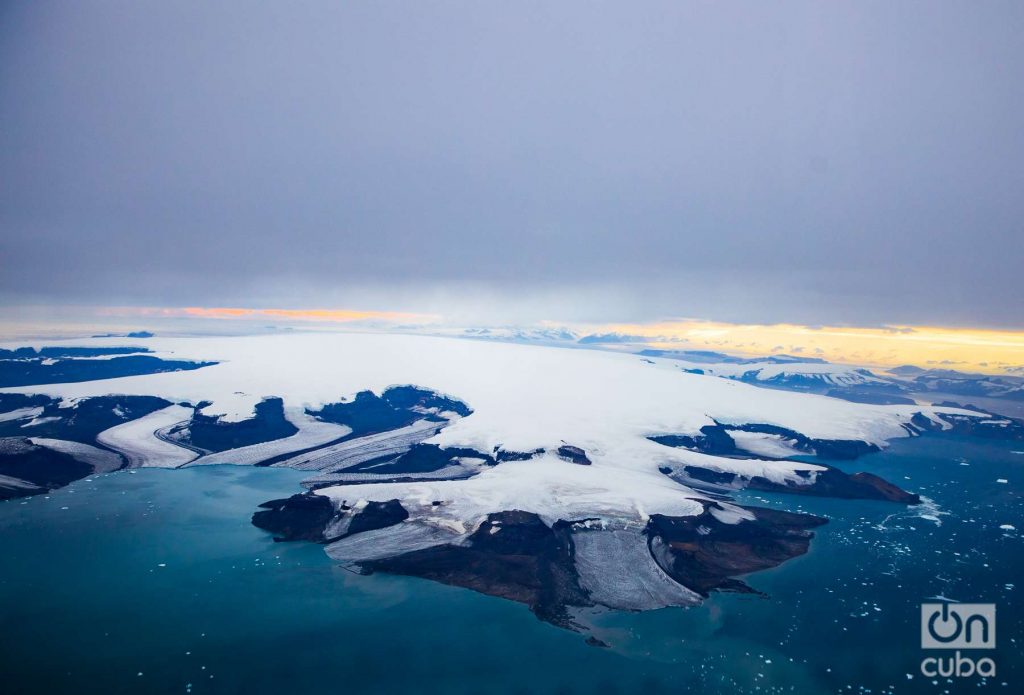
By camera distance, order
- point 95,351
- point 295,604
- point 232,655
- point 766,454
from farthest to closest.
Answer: point 95,351 < point 766,454 < point 295,604 < point 232,655

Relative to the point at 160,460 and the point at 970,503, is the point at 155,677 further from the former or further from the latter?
the point at 970,503

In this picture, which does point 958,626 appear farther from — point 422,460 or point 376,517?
point 422,460

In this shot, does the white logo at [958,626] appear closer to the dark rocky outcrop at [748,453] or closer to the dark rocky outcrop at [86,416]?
the dark rocky outcrop at [748,453]

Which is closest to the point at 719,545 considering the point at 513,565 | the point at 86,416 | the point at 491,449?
the point at 513,565

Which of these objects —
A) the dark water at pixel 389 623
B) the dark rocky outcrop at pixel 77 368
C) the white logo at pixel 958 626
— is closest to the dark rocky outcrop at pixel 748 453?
the dark water at pixel 389 623

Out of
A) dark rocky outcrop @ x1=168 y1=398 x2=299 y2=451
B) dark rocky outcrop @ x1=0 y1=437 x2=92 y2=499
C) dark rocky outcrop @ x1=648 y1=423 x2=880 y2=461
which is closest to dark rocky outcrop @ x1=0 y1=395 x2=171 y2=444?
dark rocky outcrop @ x1=168 y1=398 x2=299 y2=451

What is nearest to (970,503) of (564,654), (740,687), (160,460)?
(740,687)
